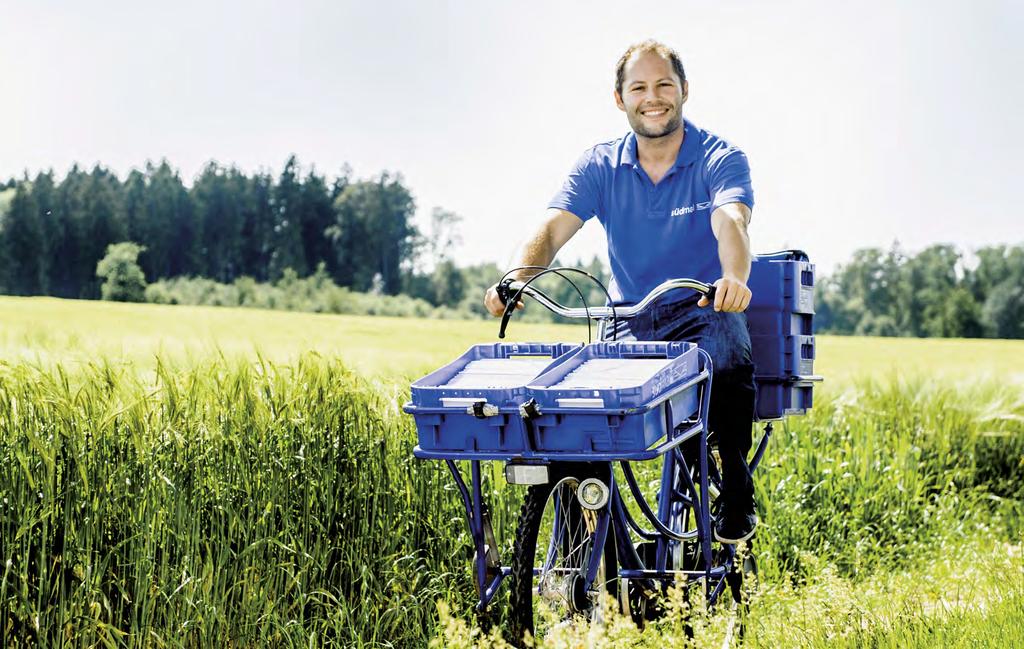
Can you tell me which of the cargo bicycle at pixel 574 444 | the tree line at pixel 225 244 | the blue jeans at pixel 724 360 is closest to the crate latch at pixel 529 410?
the cargo bicycle at pixel 574 444

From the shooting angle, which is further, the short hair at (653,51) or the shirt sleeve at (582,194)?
the shirt sleeve at (582,194)

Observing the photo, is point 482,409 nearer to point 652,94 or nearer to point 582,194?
point 582,194

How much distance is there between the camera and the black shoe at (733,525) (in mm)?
4375

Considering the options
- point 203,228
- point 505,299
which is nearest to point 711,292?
point 505,299

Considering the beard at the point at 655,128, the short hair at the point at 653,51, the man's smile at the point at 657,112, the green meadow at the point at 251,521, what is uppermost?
the short hair at the point at 653,51

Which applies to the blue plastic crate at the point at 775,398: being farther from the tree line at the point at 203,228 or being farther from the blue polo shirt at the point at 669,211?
the tree line at the point at 203,228

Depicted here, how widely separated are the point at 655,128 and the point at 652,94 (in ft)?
0.38

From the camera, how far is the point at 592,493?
3.47m

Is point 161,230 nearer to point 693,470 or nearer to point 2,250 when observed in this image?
point 2,250

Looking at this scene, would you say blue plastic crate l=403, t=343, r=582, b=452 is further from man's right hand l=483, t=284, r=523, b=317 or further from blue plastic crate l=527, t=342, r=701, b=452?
man's right hand l=483, t=284, r=523, b=317

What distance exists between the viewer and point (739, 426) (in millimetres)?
4250

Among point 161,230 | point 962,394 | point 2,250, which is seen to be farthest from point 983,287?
point 962,394

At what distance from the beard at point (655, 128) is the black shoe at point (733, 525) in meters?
1.32

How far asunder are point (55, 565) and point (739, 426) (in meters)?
2.40
